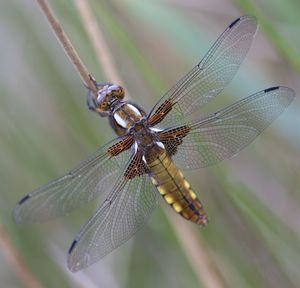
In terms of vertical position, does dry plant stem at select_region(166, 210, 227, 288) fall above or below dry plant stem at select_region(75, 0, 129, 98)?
below

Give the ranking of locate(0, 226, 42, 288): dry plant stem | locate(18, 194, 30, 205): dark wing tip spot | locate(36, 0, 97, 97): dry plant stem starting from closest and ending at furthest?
locate(36, 0, 97, 97): dry plant stem → locate(18, 194, 30, 205): dark wing tip spot → locate(0, 226, 42, 288): dry plant stem

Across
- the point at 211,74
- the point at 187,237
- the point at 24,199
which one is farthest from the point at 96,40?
the point at 187,237

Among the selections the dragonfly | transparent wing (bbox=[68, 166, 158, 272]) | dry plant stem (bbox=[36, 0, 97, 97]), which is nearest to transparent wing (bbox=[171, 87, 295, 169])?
the dragonfly

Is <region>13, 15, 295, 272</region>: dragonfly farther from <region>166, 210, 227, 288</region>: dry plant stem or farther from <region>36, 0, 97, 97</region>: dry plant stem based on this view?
<region>36, 0, 97, 97</region>: dry plant stem

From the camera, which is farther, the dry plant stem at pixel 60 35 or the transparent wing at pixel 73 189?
the transparent wing at pixel 73 189

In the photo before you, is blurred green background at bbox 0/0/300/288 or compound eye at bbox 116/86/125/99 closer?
compound eye at bbox 116/86/125/99

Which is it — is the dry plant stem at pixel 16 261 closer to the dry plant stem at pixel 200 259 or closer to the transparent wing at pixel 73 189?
the transparent wing at pixel 73 189

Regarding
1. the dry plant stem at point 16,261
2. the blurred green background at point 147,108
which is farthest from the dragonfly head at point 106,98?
the dry plant stem at point 16,261
